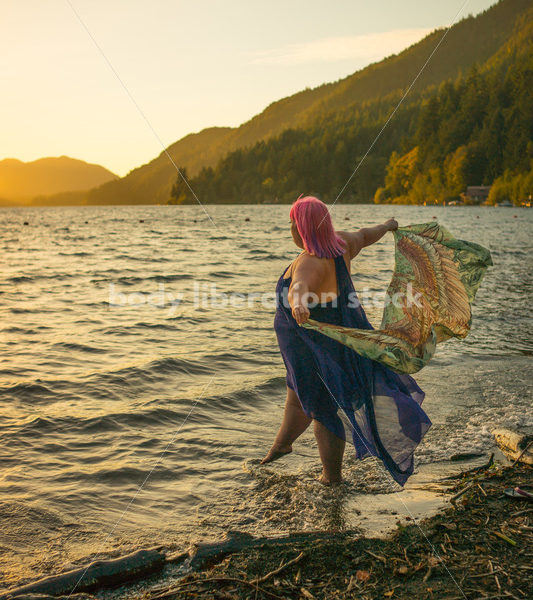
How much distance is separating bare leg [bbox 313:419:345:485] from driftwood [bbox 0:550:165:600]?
63.8 inches

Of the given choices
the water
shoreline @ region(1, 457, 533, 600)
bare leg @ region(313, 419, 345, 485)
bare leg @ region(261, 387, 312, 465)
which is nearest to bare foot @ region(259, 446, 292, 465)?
bare leg @ region(261, 387, 312, 465)

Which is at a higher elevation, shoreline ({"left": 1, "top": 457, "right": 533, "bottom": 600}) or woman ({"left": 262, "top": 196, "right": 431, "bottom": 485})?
woman ({"left": 262, "top": 196, "right": 431, "bottom": 485})

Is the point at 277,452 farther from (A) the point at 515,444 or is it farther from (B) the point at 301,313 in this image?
(A) the point at 515,444

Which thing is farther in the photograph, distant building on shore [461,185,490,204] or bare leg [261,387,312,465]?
distant building on shore [461,185,490,204]

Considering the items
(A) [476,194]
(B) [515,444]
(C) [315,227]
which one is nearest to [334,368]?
(C) [315,227]

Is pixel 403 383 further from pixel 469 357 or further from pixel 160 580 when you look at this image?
pixel 469 357

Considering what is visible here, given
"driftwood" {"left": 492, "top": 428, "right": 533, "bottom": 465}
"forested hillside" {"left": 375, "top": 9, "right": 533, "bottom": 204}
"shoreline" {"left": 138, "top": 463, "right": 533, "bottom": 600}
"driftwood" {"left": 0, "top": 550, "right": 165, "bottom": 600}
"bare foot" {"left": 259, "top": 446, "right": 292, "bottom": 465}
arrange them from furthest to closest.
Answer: "forested hillside" {"left": 375, "top": 9, "right": 533, "bottom": 204}
"bare foot" {"left": 259, "top": 446, "right": 292, "bottom": 465}
"driftwood" {"left": 492, "top": 428, "right": 533, "bottom": 465}
"driftwood" {"left": 0, "top": 550, "right": 165, "bottom": 600}
"shoreline" {"left": 138, "top": 463, "right": 533, "bottom": 600}

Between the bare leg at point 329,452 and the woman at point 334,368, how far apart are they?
13 millimetres

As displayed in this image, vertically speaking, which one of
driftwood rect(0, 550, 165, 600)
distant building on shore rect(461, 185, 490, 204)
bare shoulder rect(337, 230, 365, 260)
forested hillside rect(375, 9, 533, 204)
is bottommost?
driftwood rect(0, 550, 165, 600)

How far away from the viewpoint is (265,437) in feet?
20.6

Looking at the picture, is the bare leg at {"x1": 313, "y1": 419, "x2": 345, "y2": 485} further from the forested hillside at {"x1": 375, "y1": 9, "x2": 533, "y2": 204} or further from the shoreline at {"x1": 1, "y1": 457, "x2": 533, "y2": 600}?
the forested hillside at {"x1": 375, "y1": 9, "x2": 533, "y2": 204}

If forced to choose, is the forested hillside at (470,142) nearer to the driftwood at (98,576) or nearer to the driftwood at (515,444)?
the driftwood at (515,444)

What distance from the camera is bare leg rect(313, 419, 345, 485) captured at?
4617mm

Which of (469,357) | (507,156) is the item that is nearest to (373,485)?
(469,357)
